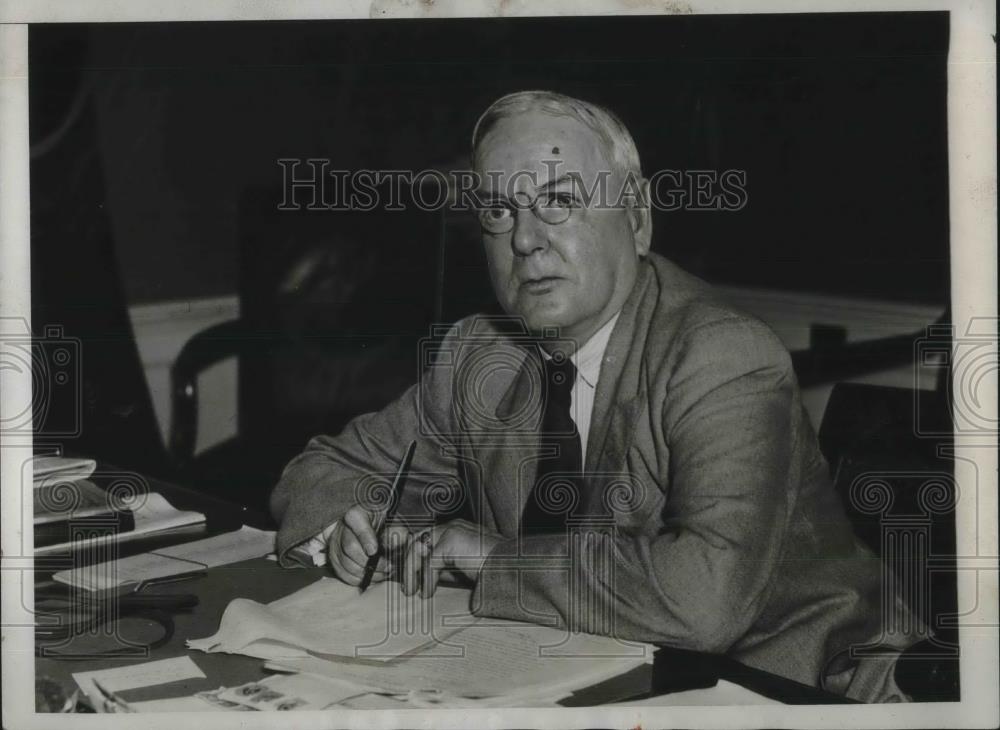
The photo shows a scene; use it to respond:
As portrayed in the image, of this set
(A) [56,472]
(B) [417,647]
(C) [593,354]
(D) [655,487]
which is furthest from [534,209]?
(A) [56,472]

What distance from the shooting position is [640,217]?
191 centimetres

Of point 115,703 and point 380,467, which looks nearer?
point 115,703

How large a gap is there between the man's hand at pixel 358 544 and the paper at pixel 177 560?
144mm

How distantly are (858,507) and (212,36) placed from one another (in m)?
1.62

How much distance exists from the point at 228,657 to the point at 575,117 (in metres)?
1.20

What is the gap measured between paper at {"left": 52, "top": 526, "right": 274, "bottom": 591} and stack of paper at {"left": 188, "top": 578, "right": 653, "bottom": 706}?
138 millimetres

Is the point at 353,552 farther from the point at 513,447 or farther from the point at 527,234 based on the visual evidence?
the point at 527,234

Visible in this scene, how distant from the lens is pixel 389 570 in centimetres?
191

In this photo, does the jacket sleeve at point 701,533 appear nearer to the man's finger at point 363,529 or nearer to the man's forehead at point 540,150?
the man's finger at point 363,529

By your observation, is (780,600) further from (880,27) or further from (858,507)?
(880,27)

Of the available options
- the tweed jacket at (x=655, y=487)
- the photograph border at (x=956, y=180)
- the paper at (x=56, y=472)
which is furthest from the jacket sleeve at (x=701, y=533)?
the paper at (x=56, y=472)

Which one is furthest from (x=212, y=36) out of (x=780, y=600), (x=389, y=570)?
(x=780, y=600)

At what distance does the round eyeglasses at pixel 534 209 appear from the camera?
1863 mm

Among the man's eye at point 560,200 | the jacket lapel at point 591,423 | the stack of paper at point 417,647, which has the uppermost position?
the man's eye at point 560,200
